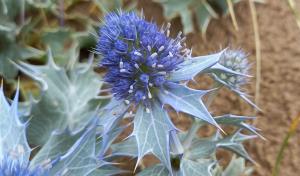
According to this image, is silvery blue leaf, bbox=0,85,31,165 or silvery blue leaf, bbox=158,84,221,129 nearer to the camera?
silvery blue leaf, bbox=158,84,221,129

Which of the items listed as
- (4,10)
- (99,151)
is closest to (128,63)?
(99,151)

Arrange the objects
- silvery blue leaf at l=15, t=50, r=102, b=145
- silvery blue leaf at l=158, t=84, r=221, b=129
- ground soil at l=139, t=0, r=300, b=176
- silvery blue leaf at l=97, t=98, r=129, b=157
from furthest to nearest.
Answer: ground soil at l=139, t=0, r=300, b=176
silvery blue leaf at l=15, t=50, r=102, b=145
silvery blue leaf at l=97, t=98, r=129, b=157
silvery blue leaf at l=158, t=84, r=221, b=129

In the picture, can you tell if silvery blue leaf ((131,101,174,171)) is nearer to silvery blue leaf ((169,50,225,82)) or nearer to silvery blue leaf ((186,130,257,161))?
silvery blue leaf ((169,50,225,82))

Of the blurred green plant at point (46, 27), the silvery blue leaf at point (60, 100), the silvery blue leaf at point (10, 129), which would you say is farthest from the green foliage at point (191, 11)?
the silvery blue leaf at point (10, 129)

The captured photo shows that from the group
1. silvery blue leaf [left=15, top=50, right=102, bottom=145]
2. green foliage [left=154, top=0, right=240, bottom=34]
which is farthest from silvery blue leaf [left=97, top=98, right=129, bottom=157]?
green foliage [left=154, top=0, right=240, bottom=34]

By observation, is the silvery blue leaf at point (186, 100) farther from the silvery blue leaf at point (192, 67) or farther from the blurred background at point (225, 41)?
the blurred background at point (225, 41)

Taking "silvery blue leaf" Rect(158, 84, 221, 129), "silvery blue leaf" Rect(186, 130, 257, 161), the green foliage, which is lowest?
"silvery blue leaf" Rect(186, 130, 257, 161)
